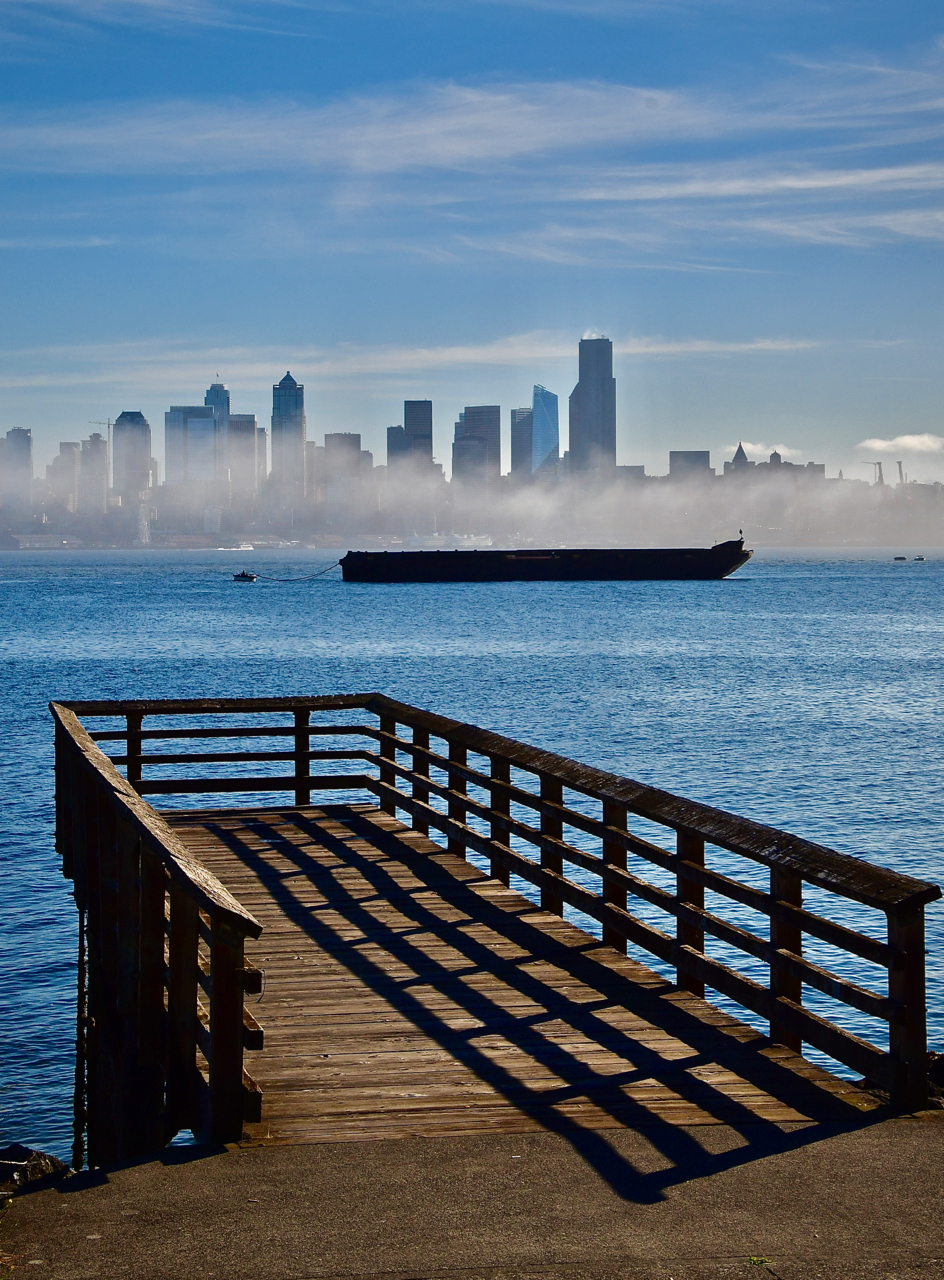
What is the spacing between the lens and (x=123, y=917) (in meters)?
8.21

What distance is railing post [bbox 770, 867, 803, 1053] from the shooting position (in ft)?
22.0

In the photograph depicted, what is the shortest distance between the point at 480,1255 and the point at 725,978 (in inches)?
117

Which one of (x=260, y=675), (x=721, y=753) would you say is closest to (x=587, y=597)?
(x=260, y=675)

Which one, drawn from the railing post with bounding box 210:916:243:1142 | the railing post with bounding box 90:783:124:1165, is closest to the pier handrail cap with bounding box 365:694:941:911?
the railing post with bounding box 210:916:243:1142

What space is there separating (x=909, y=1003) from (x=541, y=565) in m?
174

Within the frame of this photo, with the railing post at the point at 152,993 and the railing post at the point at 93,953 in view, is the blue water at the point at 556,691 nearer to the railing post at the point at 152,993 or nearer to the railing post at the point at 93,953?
the railing post at the point at 93,953

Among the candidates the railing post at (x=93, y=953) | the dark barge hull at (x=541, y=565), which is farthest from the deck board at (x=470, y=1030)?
the dark barge hull at (x=541, y=565)

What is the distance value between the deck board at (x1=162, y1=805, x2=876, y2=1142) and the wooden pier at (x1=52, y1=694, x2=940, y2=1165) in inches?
0.7

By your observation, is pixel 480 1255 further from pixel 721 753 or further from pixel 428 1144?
pixel 721 753

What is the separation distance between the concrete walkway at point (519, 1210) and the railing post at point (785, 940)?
3.67ft

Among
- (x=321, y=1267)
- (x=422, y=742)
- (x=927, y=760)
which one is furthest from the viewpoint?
(x=927, y=760)

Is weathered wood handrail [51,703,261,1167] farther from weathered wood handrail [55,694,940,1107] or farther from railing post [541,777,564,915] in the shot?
railing post [541,777,564,915]

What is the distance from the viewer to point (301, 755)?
14898mm

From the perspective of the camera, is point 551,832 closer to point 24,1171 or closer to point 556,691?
point 24,1171
